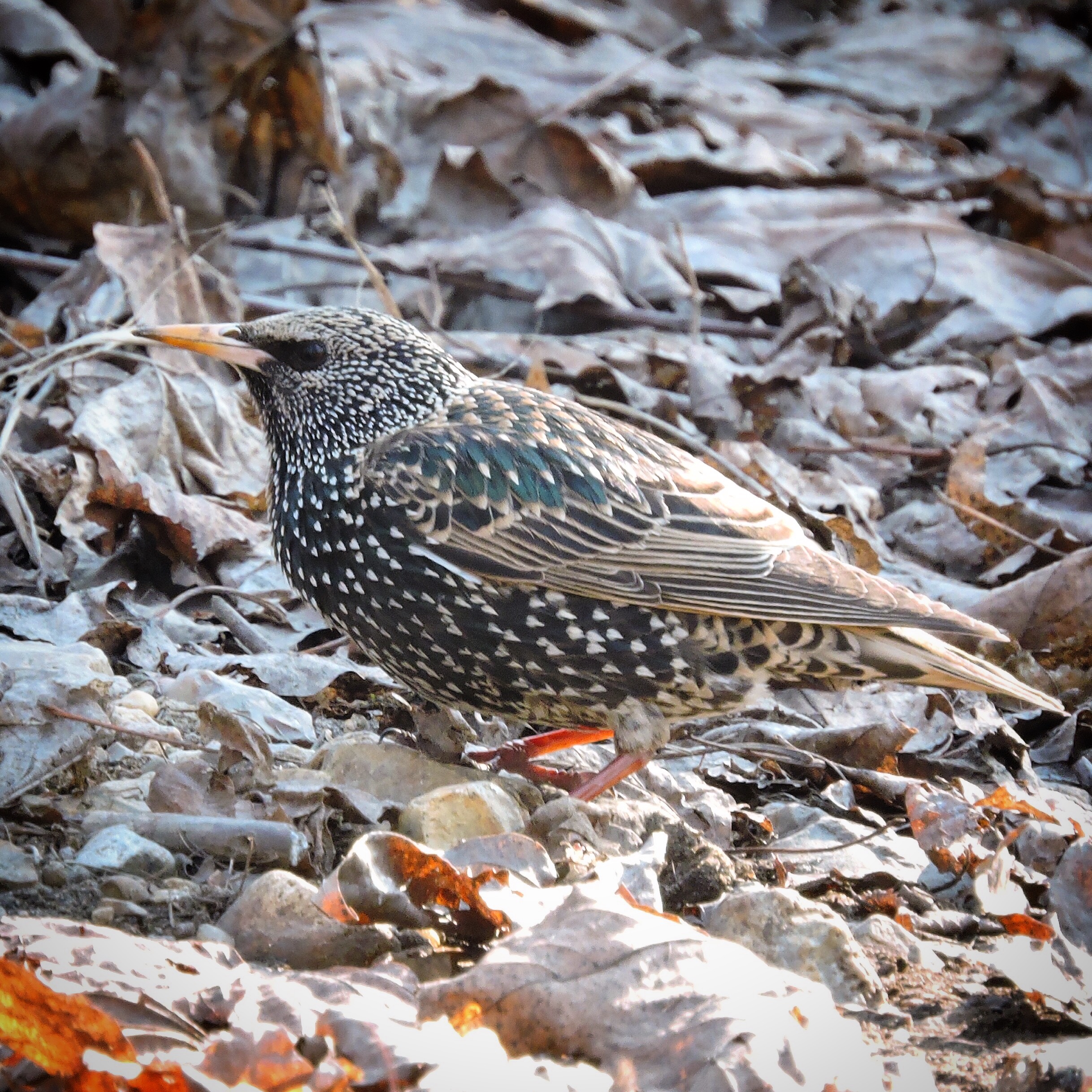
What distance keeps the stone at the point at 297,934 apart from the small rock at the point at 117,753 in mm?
830

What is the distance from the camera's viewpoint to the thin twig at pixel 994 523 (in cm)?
537

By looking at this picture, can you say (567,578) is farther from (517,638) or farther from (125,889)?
(125,889)

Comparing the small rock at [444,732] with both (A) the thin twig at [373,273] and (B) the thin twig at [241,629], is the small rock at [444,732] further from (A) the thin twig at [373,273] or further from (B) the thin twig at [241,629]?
(A) the thin twig at [373,273]

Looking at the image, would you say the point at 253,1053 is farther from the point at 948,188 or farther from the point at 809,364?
the point at 948,188

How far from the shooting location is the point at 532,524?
3.63m

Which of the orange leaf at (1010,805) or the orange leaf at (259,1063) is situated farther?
the orange leaf at (1010,805)

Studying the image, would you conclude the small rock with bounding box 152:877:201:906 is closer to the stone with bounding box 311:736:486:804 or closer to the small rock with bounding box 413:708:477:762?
the stone with bounding box 311:736:486:804

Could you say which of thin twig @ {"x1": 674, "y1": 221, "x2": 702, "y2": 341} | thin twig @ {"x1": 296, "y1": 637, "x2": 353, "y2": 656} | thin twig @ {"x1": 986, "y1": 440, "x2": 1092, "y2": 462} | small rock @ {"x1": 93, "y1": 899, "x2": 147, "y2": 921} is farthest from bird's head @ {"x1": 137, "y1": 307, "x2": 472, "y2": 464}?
thin twig @ {"x1": 986, "y1": 440, "x2": 1092, "y2": 462}

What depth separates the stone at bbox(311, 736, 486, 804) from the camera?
3.30 m

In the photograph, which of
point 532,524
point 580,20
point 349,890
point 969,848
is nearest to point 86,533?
point 532,524

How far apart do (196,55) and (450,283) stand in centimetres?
166

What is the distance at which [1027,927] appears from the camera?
3150mm

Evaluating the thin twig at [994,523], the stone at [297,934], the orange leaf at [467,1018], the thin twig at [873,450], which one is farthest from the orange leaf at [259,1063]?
the thin twig at [873,450]

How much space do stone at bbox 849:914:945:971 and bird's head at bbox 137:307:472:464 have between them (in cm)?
190
